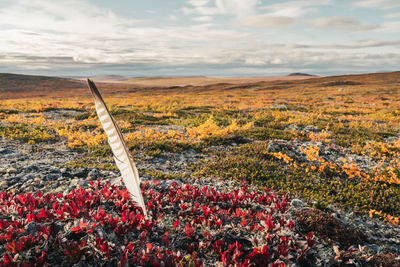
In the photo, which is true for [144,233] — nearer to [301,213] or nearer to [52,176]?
[301,213]

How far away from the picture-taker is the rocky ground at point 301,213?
13.9 feet

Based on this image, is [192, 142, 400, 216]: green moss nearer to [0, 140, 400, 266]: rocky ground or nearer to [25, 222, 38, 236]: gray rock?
[0, 140, 400, 266]: rocky ground

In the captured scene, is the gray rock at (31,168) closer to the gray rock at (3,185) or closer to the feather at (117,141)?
the gray rock at (3,185)

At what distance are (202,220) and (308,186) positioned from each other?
463 centimetres

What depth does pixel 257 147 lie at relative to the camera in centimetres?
1127

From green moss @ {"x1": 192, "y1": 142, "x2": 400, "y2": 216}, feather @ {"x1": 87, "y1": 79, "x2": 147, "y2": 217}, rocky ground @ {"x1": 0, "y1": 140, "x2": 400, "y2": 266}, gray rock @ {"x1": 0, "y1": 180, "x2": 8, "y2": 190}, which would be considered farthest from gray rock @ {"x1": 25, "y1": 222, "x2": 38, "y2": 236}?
green moss @ {"x1": 192, "y1": 142, "x2": 400, "y2": 216}

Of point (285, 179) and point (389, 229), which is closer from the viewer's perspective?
point (389, 229)

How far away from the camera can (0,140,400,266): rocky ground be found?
13.9 feet

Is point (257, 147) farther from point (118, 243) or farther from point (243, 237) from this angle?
point (118, 243)

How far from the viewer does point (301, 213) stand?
552cm

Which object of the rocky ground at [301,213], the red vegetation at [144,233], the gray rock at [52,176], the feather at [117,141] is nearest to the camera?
the feather at [117,141]

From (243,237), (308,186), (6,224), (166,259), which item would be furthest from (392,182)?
(6,224)

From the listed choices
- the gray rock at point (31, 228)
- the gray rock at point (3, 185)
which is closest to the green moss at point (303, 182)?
the gray rock at point (31, 228)

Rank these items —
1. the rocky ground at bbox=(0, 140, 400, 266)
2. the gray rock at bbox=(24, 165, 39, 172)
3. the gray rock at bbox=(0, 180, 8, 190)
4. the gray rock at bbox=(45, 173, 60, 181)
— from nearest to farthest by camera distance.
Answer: the rocky ground at bbox=(0, 140, 400, 266), the gray rock at bbox=(0, 180, 8, 190), the gray rock at bbox=(45, 173, 60, 181), the gray rock at bbox=(24, 165, 39, 172)
